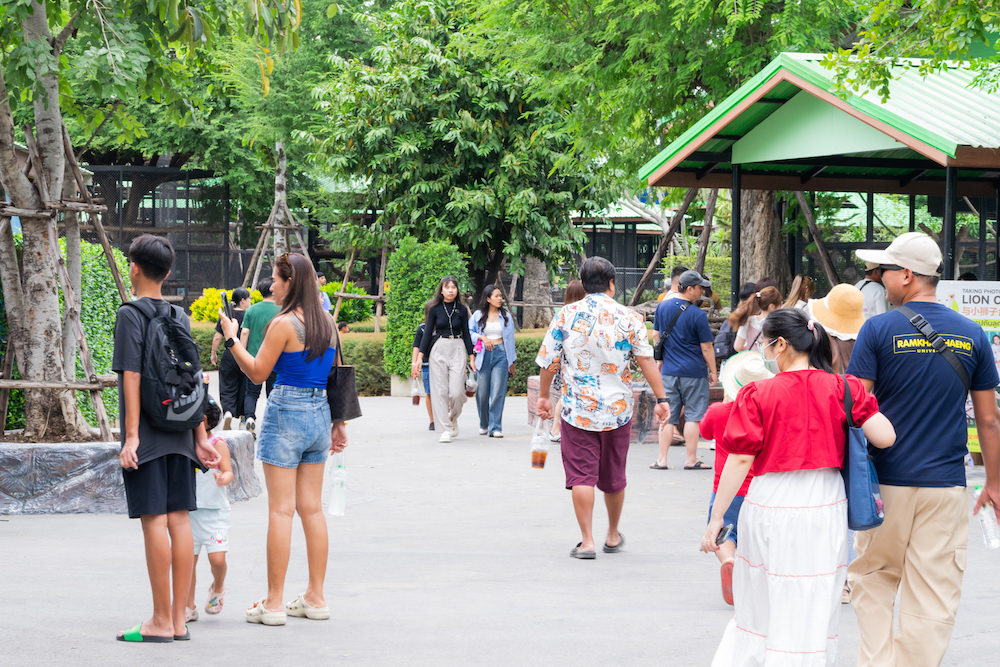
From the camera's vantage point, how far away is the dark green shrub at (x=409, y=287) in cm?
1944

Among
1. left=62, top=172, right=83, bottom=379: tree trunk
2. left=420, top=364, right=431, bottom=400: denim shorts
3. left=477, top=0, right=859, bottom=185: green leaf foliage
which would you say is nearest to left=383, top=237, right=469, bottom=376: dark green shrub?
left=477, top=0, right=859, bottom=185: green leaf foliage

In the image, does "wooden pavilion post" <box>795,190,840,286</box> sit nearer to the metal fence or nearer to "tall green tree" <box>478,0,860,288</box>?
"tall green tree" <box>478,0,860,288</box>

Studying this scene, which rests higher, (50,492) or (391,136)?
(391,136)

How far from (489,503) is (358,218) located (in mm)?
23789

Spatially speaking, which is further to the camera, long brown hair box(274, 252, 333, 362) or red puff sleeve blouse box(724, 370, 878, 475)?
long brown hair box(274, 252, 333, 362)

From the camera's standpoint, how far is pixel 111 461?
8.73m

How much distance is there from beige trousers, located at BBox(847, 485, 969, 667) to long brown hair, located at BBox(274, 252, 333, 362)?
2694 millimetres

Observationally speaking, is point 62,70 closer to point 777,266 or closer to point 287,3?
point 287,3

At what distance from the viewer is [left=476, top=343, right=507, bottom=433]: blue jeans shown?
44.5 feet

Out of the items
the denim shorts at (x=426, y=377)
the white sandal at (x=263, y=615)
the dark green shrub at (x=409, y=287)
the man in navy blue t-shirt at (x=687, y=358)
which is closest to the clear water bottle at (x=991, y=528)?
the white sandal at (x=263, y=615)

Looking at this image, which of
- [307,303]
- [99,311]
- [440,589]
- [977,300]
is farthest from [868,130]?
[307,303]

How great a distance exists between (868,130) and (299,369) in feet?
27.0

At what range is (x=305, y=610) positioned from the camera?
5.99m

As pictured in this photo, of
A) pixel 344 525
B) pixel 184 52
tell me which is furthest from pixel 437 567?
pixel 184 52
